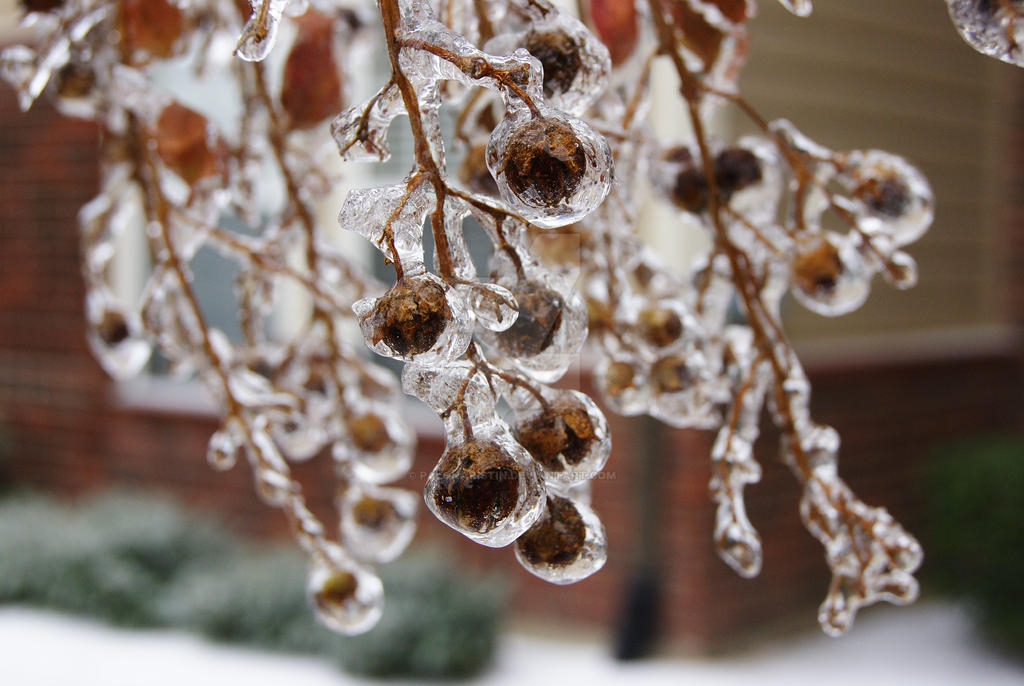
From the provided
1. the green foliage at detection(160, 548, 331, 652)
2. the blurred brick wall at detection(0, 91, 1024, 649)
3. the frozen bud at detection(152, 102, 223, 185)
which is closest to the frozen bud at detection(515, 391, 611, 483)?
the frozen bud at detection(152, 102, 223, 185)

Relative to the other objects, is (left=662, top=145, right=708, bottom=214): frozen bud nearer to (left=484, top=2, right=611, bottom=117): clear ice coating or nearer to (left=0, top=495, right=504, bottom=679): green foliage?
(left=484, top=2, right=611, bottom=117): clear ice coating

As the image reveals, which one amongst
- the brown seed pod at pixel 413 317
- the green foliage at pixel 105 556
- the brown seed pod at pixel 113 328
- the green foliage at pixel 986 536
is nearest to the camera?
the brown seed pod at pixel 413 317

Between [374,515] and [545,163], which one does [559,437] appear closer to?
[545,163]

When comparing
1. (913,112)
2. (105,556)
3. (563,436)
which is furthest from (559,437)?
(913,112)

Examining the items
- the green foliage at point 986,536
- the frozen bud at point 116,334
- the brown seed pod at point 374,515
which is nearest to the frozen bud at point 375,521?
the brown seed pod at point 374,515

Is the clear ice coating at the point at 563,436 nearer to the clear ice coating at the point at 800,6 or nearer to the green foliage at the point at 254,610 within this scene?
the clear ice coating at the point at 800,6

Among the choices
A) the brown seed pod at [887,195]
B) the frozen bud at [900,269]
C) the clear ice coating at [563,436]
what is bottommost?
the frozen bud at [900,269]

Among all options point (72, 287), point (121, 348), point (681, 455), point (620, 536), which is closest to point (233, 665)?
point (620, 536)
